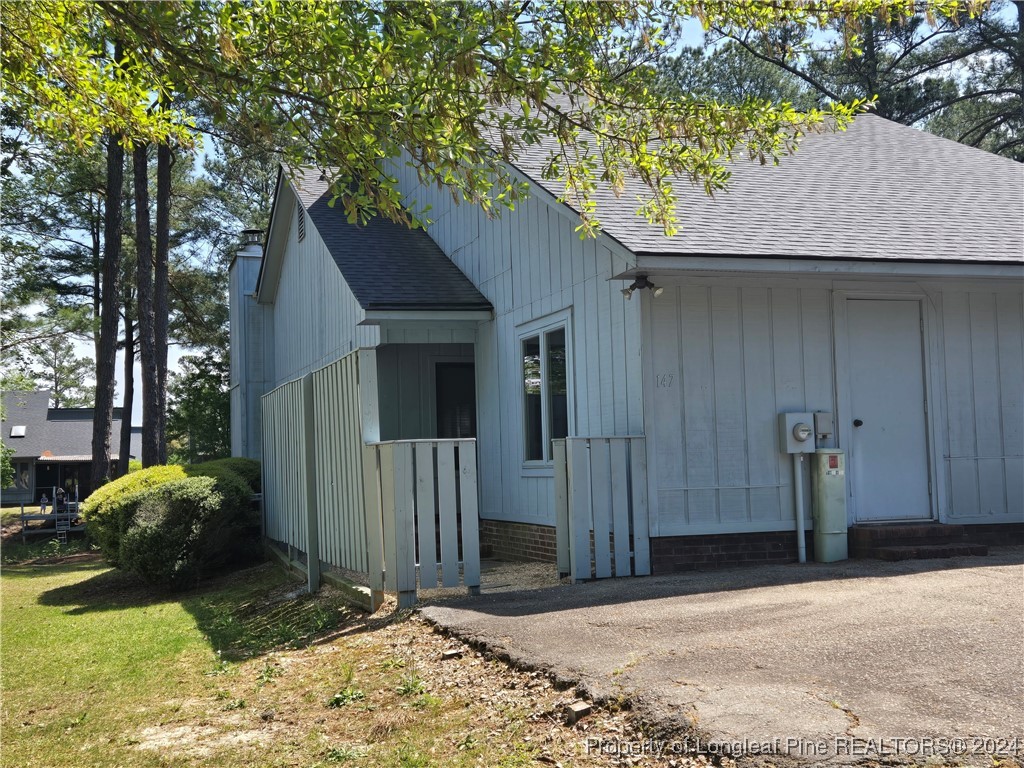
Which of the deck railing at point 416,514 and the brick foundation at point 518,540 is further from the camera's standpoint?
the brick foundation at point 518,540

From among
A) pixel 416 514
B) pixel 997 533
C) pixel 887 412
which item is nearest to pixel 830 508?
pixel 887 412

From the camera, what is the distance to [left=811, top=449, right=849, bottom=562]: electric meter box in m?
9.47

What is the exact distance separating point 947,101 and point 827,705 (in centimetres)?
2655

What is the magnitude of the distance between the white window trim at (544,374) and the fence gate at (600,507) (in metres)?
1.42

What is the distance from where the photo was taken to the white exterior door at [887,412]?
10.0 metres

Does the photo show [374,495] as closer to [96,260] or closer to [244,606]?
[244,606]

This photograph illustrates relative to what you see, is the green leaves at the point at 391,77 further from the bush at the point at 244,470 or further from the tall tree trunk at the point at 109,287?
the tall tree trunk at the point at 109,287

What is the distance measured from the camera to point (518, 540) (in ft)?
38.7

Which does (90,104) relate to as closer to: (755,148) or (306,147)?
(306,147)

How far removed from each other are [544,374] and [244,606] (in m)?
4.08

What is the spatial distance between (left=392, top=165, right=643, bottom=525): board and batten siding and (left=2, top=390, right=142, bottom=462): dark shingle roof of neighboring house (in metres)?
34.6

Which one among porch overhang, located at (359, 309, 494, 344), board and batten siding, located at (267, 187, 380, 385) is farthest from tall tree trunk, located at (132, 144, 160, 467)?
porch overhang, located at (359, 309, 494, 344)

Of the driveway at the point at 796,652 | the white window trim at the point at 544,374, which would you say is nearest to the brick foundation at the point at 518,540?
the white window trim at the point at 544,374

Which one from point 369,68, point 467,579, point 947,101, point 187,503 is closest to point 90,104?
point 369,68
